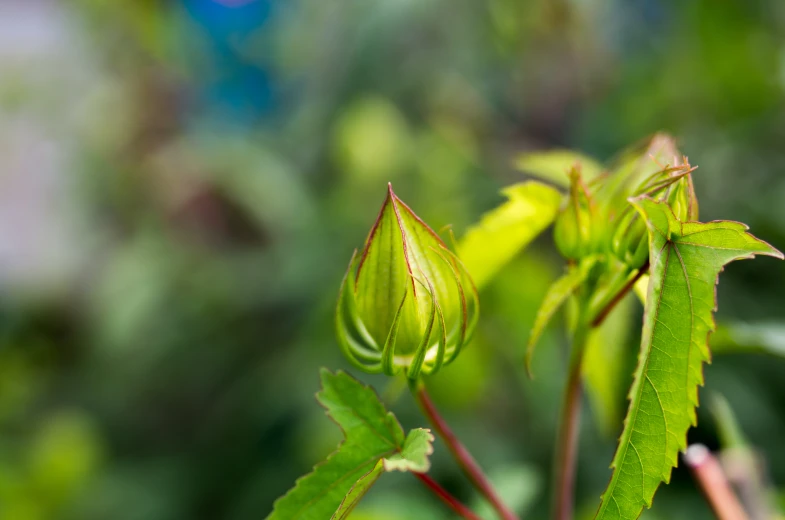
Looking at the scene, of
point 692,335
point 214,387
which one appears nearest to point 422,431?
point 692,335

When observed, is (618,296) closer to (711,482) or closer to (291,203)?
(711,482)

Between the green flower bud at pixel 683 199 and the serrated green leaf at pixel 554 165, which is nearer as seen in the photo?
the green flower bud at pixel 683 199

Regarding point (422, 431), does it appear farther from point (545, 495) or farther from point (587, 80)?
point (587, 80)

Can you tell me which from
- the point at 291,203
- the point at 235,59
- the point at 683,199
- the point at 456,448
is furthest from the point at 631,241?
Result: the point at 235,59

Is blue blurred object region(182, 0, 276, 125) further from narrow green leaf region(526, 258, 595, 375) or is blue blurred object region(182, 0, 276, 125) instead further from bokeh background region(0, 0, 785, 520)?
narrow green leaf region(526, 258, 595, 375)

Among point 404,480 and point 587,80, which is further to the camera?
point 587,80

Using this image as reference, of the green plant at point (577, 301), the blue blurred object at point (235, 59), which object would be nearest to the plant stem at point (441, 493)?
the green plant at point (577, 301)

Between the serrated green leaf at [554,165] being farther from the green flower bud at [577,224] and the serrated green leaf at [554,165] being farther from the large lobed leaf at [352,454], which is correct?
the large lobed leaf at [352,454]
